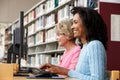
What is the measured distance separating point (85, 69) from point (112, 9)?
1333 millimetres

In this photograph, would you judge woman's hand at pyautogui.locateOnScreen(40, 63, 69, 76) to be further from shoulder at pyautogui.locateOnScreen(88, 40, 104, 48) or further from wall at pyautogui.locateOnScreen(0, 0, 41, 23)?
wall at pyautogui.locateOnScreen(0, 0, 41, 23)

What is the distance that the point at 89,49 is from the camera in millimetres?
1814

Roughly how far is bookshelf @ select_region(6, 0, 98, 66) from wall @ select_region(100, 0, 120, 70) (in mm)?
1041

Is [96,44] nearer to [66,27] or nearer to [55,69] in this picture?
[55,69]

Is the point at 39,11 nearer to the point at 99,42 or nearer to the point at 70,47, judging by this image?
the point at 70,47

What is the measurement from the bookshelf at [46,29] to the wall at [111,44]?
104 centimetres

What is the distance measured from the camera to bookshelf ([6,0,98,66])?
468cm

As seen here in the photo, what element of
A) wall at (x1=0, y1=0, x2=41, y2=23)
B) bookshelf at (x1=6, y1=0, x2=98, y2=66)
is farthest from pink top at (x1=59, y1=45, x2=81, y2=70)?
wall at (x1=0, y1=0, x2=41, y2=23)

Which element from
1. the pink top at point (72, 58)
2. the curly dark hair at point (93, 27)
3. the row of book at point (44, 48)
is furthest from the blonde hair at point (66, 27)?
the row of book at point (44, 48)

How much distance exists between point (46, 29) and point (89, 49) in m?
3.81

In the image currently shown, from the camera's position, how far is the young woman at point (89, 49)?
174 centimetres

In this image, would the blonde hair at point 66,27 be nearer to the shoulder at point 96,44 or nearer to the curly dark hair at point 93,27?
the curly dark hair at point 93,27

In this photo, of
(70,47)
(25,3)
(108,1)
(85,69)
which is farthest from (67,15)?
(25,3)

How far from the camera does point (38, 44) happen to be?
5.96 m
